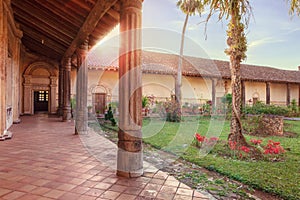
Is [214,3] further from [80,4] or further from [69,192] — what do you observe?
[69,192]

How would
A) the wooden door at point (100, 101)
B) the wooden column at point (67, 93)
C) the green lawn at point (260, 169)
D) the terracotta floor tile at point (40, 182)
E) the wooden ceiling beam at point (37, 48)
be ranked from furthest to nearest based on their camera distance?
the wooden door at point (100, 101), the wooden ceiling beam at point (37, 48), the wooden column at point (67, 93), the green lawn at point (260, 169), the terracotta floor tile at point (40, 182)

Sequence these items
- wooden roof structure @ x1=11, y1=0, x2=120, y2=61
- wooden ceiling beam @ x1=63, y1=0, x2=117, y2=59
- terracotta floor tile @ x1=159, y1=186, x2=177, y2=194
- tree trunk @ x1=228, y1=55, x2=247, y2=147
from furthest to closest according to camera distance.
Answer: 1. tree trunk @ x1=228, y1=55, x2=247, y2=147
2. wooden roof structure @ x1=11, y1=0, x2=120, y2=61
3. wooden ceiling beam @ x1=63, y1=0, x2=117, y2=59
4. terracotta floor tile @ x1=159, y1=186, x2=177, y2=194

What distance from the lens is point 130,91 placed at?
10.6 ft

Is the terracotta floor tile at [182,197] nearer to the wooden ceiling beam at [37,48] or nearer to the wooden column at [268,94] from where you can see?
the wooden ceiling beam at [37,48]

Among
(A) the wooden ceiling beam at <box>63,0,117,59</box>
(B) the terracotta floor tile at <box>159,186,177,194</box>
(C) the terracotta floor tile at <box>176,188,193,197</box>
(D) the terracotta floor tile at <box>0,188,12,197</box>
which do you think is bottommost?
(C) the terracotta floor tile at <box>176,188,193,197</box>

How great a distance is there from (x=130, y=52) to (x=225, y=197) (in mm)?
2374

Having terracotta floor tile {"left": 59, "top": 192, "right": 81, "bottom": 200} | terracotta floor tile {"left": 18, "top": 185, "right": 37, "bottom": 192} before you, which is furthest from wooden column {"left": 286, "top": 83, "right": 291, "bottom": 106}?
terracotta floor tile {"left": 18, "top": 185, "right": 37, "bottom": 192}

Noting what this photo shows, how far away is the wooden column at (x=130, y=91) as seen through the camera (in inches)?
126

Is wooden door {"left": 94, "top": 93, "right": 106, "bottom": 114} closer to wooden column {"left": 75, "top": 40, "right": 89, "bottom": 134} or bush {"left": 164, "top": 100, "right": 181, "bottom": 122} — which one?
bush {"left": 164, "top": 100, "right": 181, "bottom": 122}

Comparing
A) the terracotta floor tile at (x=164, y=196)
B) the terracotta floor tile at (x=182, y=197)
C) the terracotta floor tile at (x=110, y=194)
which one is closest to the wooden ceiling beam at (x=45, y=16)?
the terracotta floor tile at (x=110, y=194)

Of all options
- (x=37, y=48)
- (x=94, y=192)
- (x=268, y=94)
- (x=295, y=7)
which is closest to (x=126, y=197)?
(x=94, y=192)

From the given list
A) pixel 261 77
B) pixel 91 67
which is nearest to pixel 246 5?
pixel 91 67

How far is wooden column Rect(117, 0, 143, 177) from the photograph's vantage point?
3197mm

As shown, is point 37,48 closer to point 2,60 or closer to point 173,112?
point 2,60
